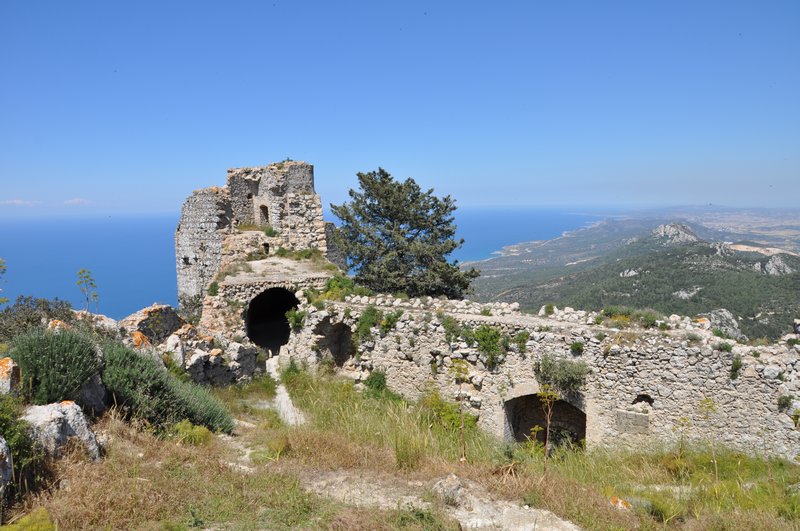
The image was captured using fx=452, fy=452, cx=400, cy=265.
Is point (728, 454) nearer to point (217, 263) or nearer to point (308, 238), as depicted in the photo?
point (308, 238)

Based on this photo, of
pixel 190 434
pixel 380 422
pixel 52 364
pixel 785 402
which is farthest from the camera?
pixel 785 402

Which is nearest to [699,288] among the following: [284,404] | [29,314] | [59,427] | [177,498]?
[284,404]

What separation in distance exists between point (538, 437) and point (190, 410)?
8.43 meters

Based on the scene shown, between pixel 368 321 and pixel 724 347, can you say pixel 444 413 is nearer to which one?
pixel 368 321

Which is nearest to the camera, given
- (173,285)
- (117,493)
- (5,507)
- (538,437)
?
(5,507)

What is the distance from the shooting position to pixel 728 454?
27.7ft

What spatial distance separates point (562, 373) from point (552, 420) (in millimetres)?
2618

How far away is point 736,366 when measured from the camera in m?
8.70

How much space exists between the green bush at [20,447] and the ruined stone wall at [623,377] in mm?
7743

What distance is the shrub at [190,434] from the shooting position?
19.3 feet

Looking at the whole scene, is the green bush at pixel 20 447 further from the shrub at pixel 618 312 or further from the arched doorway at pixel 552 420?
the shrub at pixel 618 312

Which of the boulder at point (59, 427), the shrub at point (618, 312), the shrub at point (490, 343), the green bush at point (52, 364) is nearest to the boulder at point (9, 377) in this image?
the green bush at point (52, 364)

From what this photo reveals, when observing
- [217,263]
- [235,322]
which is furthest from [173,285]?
[235,322]

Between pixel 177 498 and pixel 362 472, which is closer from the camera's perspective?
pixel 177 498
